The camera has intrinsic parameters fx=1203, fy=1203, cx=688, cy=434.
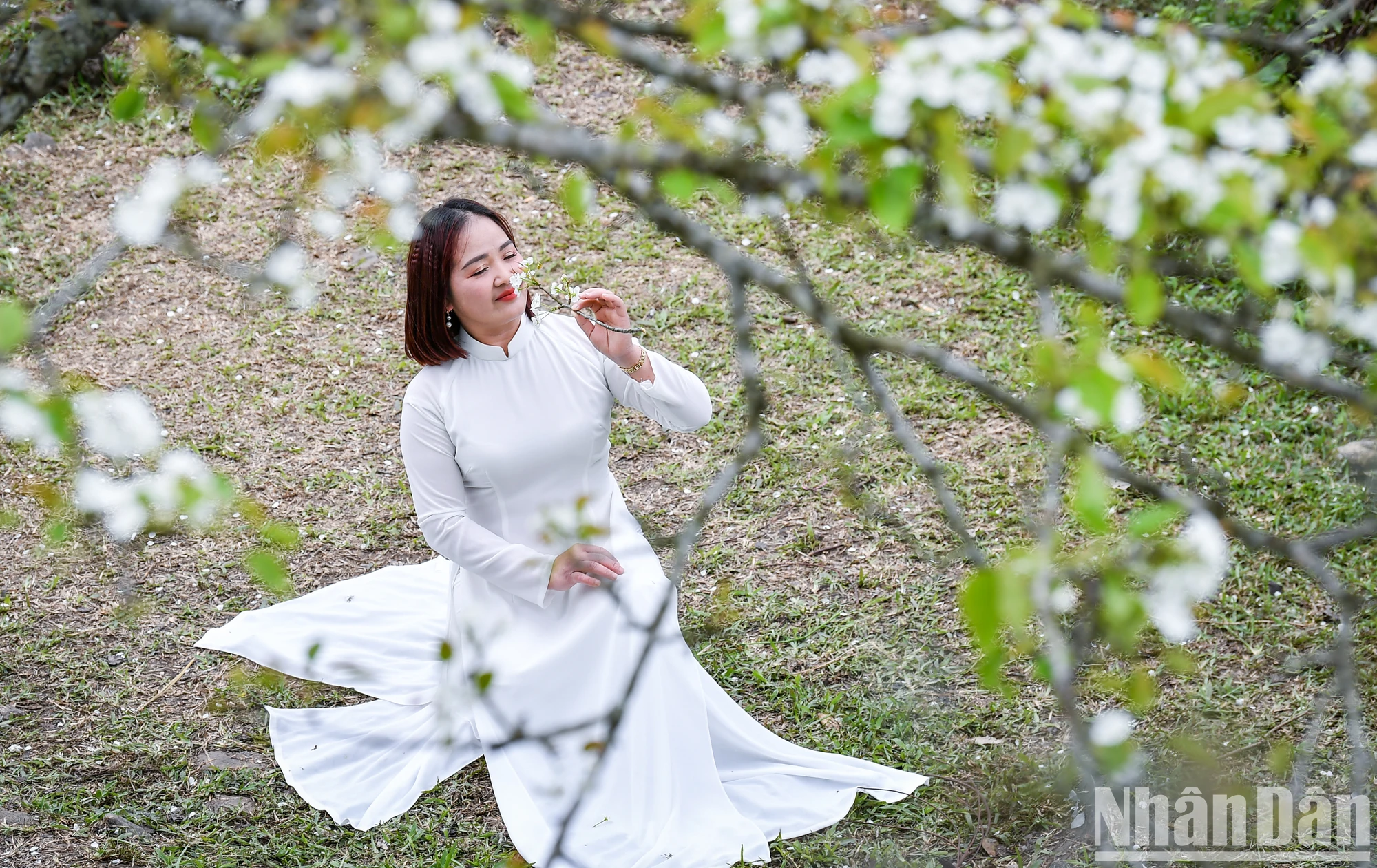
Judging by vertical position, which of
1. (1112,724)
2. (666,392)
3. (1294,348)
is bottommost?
(1112,724)

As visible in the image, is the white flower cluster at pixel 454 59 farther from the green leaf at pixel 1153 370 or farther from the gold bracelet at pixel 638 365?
the gold bracelet at pixel 638 365

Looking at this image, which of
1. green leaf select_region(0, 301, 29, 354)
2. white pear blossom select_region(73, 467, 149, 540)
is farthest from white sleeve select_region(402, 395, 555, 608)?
green leaf select_region(0, 301, 29, 354)

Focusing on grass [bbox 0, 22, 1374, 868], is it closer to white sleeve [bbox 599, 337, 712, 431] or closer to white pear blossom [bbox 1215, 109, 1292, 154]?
white sleeve [bbox 599, 337, 712, 431]

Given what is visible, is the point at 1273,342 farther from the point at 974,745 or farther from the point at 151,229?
the point at 151,229

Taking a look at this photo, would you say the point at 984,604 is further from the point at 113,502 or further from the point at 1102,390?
the point at 113,502

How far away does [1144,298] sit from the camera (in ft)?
4.49

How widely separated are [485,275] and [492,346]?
223mm

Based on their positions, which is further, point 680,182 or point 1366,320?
point 1366,320

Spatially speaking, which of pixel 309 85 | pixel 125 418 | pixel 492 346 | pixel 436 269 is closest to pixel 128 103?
pixel 309 85

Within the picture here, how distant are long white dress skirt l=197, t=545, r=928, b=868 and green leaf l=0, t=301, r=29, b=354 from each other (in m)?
1.63

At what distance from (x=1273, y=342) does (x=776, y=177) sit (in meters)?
1.36

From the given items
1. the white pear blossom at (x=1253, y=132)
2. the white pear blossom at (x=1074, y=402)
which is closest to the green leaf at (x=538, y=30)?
the white pear blossom at (x=1074, y=402)

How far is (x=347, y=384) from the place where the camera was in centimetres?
543

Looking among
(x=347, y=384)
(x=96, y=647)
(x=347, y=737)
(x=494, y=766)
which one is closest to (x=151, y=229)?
(x=494, y=766)
